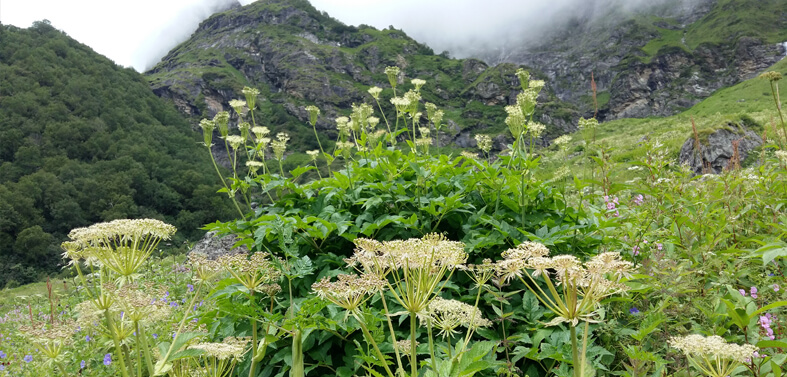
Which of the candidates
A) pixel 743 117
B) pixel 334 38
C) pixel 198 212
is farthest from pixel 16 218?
pixel 334 38

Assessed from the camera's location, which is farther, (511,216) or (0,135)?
(0,135)

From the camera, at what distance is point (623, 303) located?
321 centimetres

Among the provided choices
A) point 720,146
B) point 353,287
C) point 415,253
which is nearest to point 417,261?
point 415,253

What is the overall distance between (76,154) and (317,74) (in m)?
94.7

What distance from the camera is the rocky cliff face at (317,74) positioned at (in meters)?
134

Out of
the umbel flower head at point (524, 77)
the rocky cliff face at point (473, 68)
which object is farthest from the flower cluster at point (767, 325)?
the rocky cliff face at point (473, 68)

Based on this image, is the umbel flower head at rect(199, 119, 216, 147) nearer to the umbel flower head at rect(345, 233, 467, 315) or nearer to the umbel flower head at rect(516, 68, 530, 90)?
the umbel flower head at rect(345, 233, 467, 315)

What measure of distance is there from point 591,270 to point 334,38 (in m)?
209

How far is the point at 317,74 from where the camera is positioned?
6245 inches

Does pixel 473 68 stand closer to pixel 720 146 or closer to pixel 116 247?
pixel 720 146

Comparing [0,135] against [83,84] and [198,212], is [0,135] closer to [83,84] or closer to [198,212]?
[83,84]

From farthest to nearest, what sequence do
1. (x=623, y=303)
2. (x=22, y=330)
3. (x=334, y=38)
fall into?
(x=334, y=38), (x=623, y=303), (x=22, y=330)

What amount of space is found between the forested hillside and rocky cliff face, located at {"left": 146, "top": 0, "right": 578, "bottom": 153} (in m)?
32.7

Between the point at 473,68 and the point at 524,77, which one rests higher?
the point at 473,68
